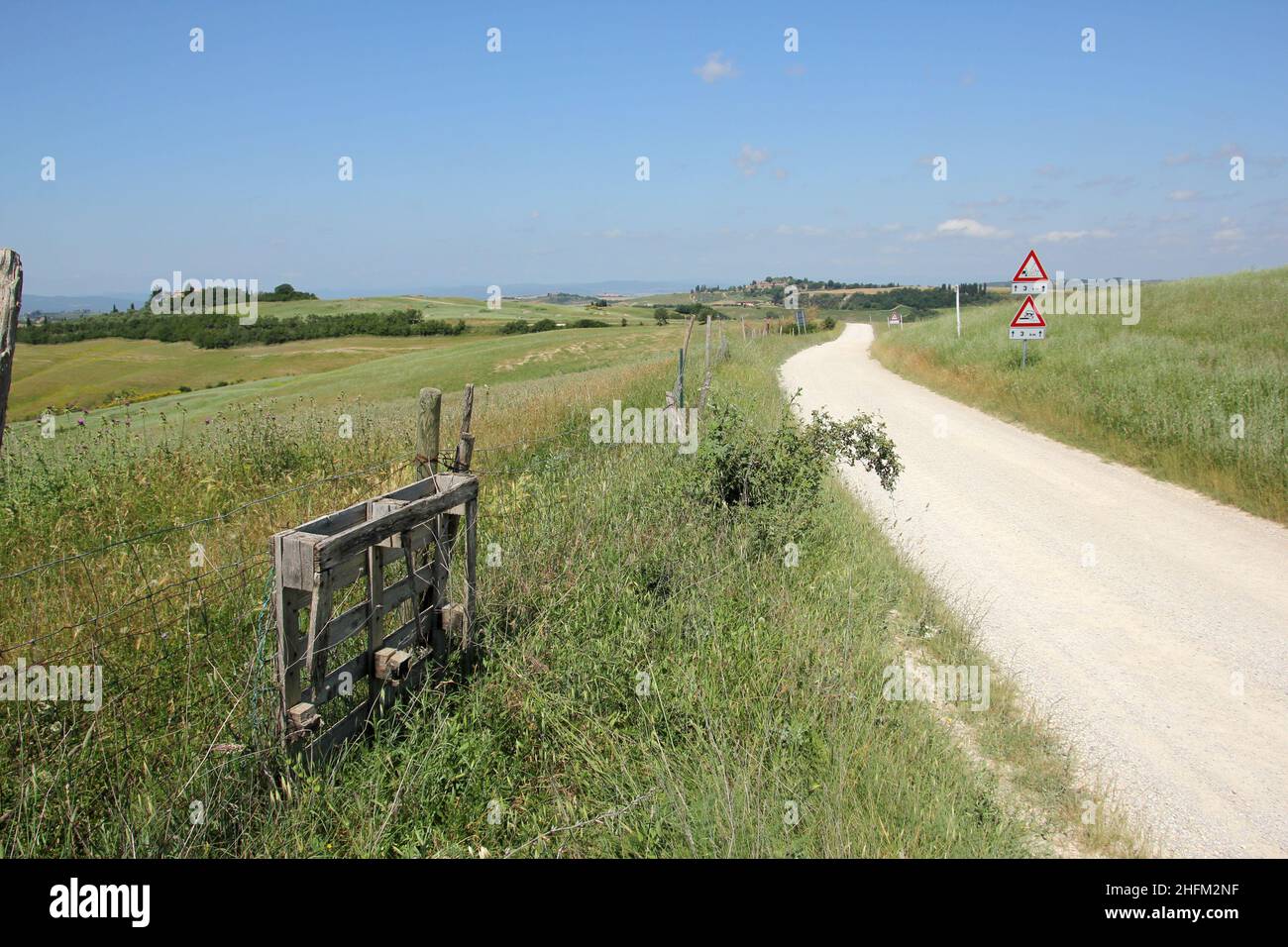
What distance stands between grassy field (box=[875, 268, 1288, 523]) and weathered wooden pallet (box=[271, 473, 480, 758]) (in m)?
8.98

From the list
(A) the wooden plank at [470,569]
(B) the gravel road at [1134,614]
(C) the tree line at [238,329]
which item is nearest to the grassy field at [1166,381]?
(B) the gravel road at [1134,614]

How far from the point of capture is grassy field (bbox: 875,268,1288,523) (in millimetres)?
10000

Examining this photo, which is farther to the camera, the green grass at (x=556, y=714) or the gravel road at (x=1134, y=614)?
the gravel road at (x=1134, y=614)

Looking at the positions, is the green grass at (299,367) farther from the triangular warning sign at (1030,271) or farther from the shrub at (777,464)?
the shrub at (777,464)

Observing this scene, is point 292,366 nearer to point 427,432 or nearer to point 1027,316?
point 1027,316

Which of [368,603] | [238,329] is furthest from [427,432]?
[238,329]

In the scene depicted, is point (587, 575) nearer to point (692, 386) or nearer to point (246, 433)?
point (246, 433)

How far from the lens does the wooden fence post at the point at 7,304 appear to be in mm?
2752

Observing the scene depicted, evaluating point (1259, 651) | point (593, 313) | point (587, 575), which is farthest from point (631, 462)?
point (593, 313)

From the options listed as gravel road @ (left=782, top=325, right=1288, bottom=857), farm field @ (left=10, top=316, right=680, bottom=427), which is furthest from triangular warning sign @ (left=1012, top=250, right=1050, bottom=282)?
farm field @ (left=10, top=316, right=680, bottom=427)

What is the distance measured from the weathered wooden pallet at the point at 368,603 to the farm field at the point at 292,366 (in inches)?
1043

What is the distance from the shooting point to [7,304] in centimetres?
276

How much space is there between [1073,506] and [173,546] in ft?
30.3

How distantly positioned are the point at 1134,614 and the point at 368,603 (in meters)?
5.73
